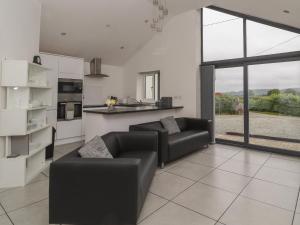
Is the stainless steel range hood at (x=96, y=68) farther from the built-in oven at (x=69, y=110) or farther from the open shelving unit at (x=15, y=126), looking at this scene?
the open shelving unit at (x=15, y=126)

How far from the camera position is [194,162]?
147 inches

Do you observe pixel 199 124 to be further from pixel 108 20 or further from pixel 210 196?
pixel 108 20

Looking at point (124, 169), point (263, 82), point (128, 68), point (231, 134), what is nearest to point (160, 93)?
point (128, 68)

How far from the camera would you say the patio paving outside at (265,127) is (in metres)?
4.27

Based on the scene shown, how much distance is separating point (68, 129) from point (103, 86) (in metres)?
2.18

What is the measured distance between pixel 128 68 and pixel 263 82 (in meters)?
4.38

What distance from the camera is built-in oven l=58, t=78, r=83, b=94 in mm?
4895

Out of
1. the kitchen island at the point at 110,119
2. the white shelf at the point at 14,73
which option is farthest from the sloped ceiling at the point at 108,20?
the kitchen island at the point at 110,119

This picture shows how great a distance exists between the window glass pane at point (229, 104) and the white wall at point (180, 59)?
601 millimetres

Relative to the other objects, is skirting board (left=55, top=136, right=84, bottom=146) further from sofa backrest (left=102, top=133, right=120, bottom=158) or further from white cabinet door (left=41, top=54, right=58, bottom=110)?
sofa backrest (left=102, top=133, right=120, bottom=158)

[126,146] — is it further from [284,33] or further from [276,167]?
[284,33]

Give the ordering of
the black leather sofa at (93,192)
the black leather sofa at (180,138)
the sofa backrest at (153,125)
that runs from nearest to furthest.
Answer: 1. the black leather sofa at (93,192)
2. the black leather sofa at (180,138)
3. the sofa backrest at (153,125)

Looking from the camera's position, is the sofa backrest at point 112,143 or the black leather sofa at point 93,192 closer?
the black leather sofa at point 93,192

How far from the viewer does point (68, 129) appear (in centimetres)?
507
